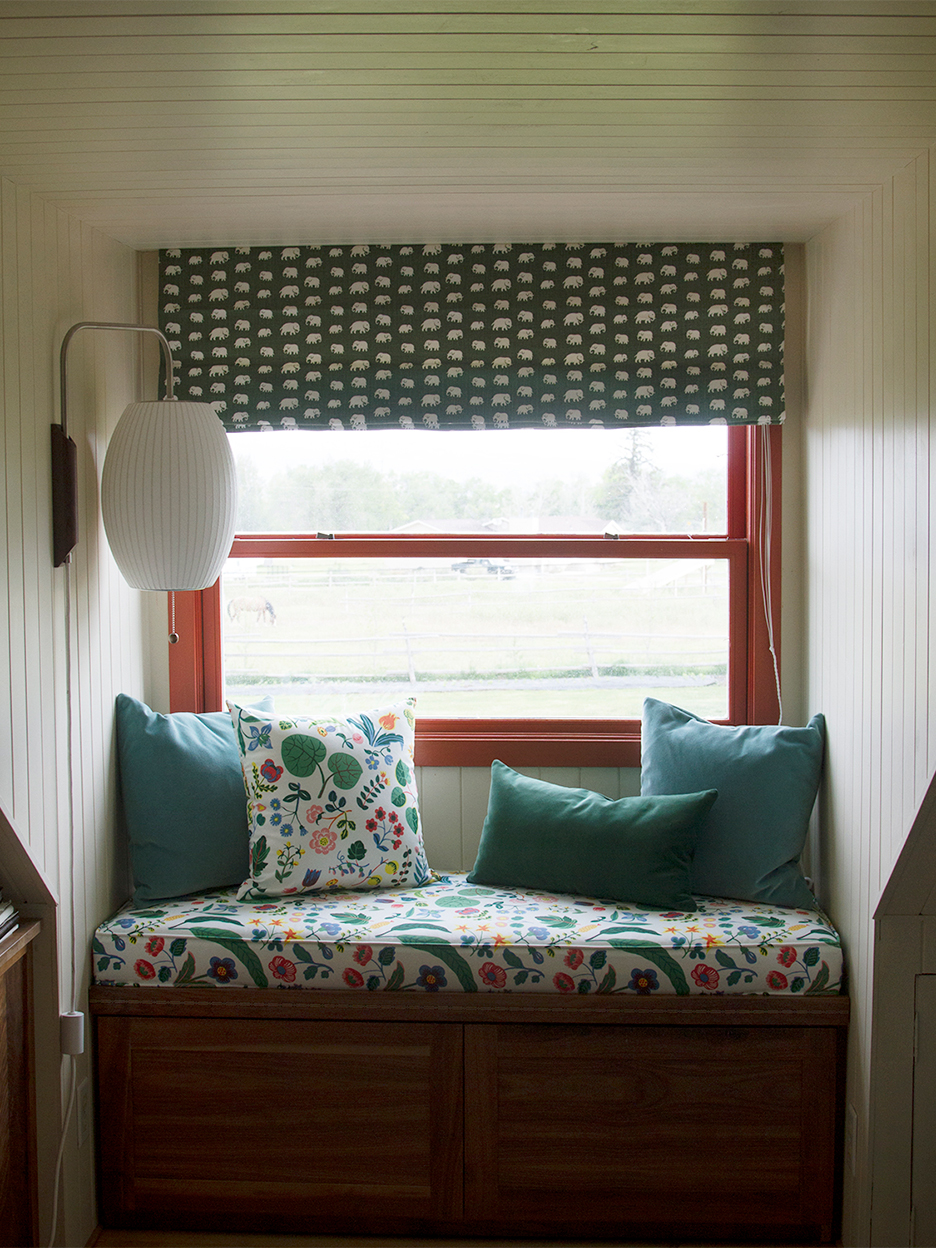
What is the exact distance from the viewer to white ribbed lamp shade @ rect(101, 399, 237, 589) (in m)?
2.26

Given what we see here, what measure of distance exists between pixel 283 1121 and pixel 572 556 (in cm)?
164

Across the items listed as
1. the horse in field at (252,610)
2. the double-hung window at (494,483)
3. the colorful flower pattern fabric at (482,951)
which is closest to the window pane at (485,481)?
the double-hung window at (494,483)

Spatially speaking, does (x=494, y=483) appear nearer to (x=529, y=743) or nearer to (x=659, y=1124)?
(x=529, y=743)

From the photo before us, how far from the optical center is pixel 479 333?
2672 mm

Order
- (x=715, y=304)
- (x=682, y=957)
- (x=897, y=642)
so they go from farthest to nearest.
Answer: (x=715, y=304)
(x=682, y=957)
(x=897, y=642)

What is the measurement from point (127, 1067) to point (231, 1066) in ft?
0.83

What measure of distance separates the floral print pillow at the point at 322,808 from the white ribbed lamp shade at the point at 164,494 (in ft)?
1.50

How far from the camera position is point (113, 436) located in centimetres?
231

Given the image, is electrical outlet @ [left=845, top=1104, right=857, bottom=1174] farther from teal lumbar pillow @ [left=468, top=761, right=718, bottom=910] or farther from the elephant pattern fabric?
the elephant pattern fabric

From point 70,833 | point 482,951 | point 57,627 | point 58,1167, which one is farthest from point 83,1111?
point 57,627

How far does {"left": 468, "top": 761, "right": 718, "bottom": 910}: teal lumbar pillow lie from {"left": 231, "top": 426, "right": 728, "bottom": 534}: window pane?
0.78 metres

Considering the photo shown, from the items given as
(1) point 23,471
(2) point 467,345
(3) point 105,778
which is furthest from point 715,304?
(3) point 105,778

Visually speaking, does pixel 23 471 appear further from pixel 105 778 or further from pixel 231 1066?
pixel 231 1066

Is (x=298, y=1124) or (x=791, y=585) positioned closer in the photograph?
(x=298, y=1124)
